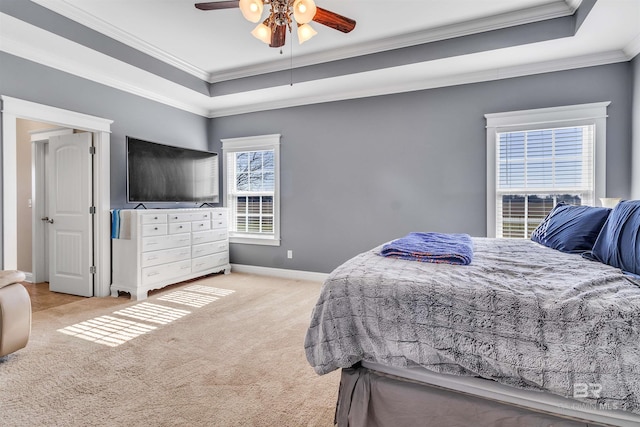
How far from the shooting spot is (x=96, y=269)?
156 inches

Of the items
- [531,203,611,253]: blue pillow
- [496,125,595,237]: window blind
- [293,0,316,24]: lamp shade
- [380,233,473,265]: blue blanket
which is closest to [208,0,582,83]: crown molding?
[496,125,595,237]: window blind

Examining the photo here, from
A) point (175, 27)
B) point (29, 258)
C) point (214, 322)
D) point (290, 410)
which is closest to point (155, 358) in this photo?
point (214, 322)

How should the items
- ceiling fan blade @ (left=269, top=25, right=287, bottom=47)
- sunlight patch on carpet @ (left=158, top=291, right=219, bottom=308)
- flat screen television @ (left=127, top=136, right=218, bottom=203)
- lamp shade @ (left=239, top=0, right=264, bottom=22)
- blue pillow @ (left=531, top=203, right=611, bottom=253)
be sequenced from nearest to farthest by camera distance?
lamp shade @ (left=239, top=0, right=264, bottom=22) < blue pillow @ (left=531, top=203, right=611, bottom=253) < ceiling fan blade @ (left=269, top=25, right=287, bottom=47) < sunlight patch on carpet @ (left=158, top=291, right=219, bottom=308) < flat screen television @ (left=127, top=136, right=218, bottom=203)

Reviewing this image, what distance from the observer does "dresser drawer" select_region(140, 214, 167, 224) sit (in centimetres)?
383

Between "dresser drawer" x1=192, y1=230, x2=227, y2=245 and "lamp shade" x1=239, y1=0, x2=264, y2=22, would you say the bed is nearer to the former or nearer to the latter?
"lamp shade" x1=239, y1=0, x2=264, y2=22

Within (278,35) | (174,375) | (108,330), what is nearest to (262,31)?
(278,35)

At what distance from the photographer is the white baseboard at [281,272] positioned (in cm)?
471

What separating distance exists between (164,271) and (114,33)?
8.93 feet

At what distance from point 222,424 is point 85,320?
7.56 ft

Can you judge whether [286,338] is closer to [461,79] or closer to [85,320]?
[85,320]

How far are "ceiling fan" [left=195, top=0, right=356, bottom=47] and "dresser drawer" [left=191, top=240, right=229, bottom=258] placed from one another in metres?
3.11

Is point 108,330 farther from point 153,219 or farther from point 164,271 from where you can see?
point 153,219

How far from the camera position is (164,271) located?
4.13 m

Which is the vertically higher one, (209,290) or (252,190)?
(252,190)
